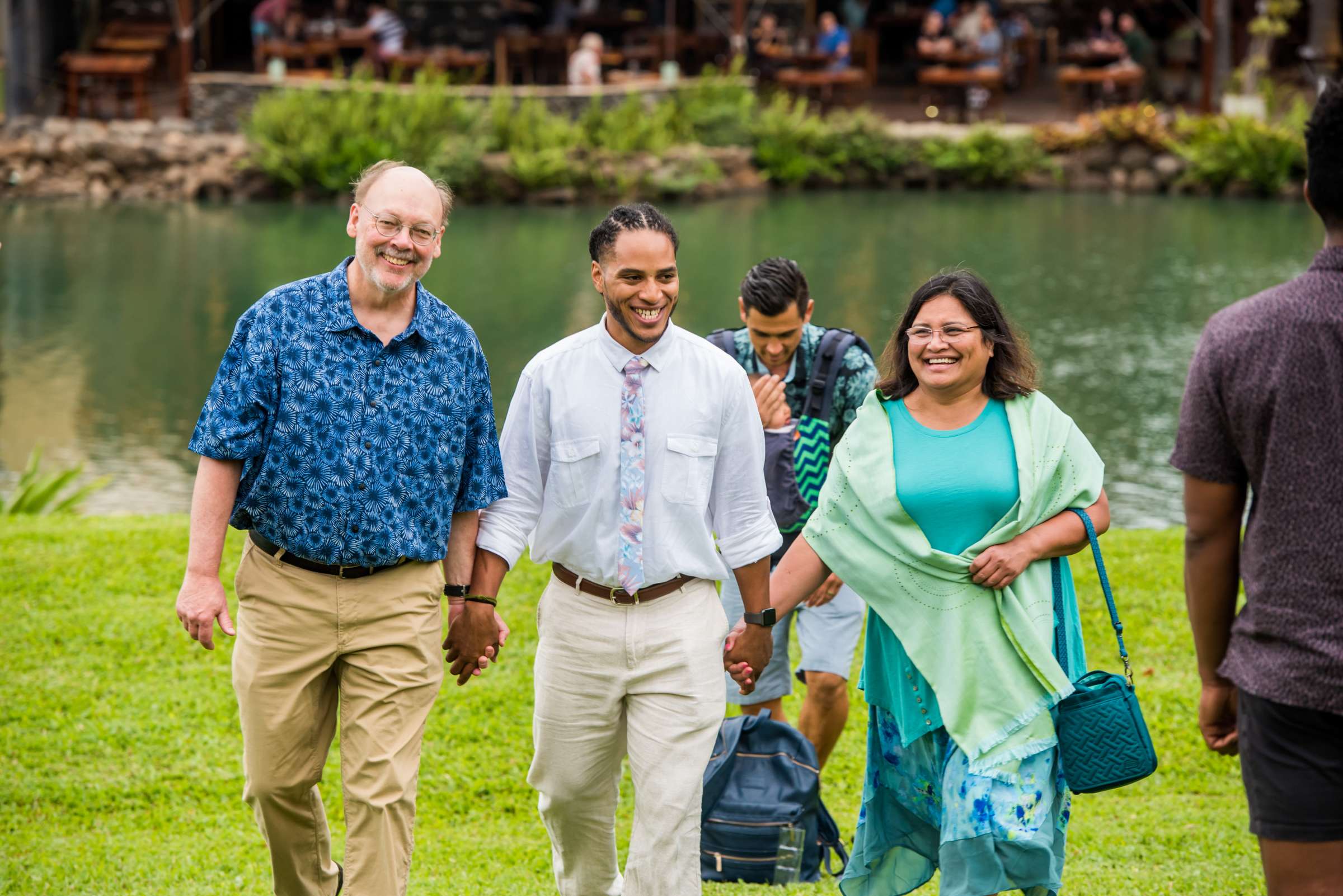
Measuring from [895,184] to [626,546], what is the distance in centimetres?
2383

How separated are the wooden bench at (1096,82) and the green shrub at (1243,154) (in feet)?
7.76

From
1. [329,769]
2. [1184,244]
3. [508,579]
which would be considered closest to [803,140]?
[1184,244]

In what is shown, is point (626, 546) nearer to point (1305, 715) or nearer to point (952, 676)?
point (952, 676)

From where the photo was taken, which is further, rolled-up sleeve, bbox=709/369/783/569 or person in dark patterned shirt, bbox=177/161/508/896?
rolled-up sleeve, bbox=709/369/783/569

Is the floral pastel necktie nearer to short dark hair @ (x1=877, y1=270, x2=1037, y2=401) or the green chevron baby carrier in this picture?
short dark hair @ (x1=877, y1=270, x2=1037, y2=401)

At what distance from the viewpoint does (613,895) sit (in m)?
4.17

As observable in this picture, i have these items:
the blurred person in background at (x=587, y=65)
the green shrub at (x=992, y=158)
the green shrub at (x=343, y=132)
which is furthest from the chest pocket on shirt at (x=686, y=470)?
the blurred person in background at (x=587, y=65)

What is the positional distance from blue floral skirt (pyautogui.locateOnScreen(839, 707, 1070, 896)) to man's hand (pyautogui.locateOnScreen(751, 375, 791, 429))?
3.71ft

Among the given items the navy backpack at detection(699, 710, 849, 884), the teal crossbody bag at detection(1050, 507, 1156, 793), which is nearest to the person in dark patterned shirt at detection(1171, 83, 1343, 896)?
the teal crossbody bag at detection(1050, 507, 1156, 793)

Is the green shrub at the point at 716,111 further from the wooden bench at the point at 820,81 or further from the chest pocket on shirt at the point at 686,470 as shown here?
the chest pocket on shirt at the point at 686,470

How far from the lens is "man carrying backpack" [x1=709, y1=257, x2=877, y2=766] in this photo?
4.91 metres

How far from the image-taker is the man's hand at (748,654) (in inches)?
160

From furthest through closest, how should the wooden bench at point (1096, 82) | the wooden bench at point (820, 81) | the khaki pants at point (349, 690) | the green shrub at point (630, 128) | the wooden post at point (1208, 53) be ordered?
the wooden bench at point (820, 81), the wooden post at point (1208, 53), the wooden bench at point (1096, 82), the green shrub at point (630, 128), the khaki pants at point (349, 690)

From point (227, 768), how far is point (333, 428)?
2283mm
